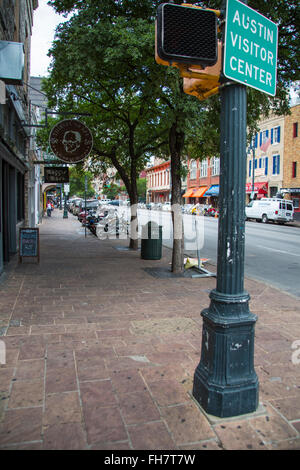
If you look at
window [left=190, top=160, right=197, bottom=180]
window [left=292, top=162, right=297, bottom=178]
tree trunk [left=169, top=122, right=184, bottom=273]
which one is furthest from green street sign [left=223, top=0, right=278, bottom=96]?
window [left=190, top=160, right=197, bottom=180]

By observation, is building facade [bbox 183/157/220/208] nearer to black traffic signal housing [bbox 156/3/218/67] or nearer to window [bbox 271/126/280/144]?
window [bbox 271/126/280/144]

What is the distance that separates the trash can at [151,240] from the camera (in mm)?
11273

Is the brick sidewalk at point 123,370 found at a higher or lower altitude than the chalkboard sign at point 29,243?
lower

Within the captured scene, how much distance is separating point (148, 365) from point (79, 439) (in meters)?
1.36

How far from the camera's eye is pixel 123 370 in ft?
12.7

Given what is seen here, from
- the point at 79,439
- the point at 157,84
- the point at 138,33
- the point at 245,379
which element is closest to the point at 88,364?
the point at 79,439

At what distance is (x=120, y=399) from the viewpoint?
3291mm

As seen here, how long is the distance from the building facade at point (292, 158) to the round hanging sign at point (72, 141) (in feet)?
90.8

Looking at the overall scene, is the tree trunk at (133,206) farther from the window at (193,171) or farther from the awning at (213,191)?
the window at (193,171)

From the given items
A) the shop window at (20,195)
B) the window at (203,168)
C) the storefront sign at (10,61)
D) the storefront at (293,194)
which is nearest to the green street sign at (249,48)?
the storefront sign at (10,61)

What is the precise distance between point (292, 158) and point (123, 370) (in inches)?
1375
